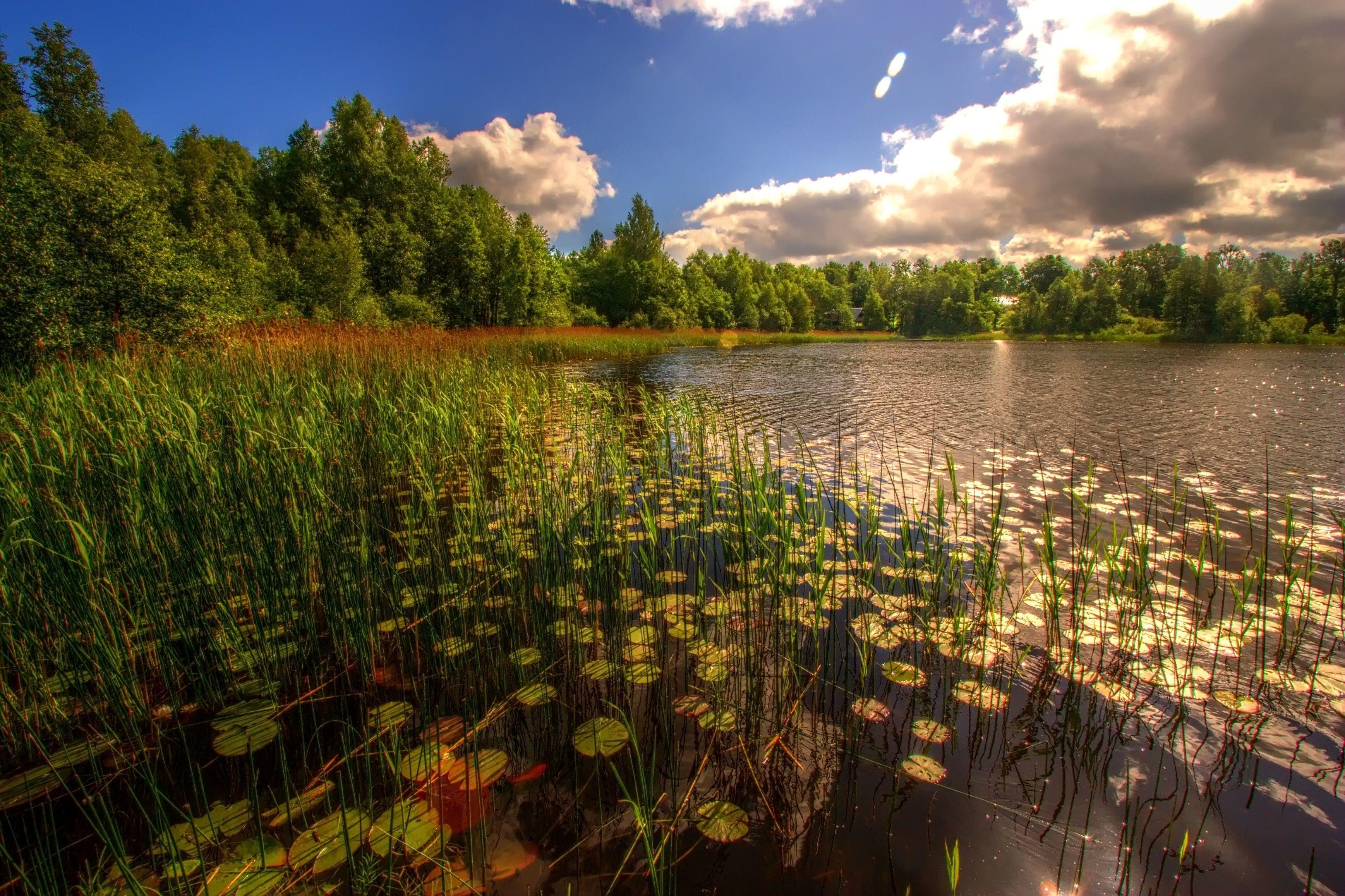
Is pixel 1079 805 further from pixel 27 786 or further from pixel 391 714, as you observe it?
pixel 27 786

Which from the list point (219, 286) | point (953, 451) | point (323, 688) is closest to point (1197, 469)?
point (953, 451)

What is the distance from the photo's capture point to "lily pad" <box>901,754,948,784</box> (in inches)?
79.2

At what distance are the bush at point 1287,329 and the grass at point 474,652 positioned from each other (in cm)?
6249

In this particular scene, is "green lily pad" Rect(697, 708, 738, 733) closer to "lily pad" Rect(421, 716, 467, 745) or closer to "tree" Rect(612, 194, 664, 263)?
"lily pad" Rect(421, 716, 467, 745)

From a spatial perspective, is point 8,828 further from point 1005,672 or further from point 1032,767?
point 1005,672

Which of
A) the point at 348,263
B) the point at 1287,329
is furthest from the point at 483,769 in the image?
the point at 1287,329

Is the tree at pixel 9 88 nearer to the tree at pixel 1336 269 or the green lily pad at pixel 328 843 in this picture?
the green lily pad at pixel 328 843

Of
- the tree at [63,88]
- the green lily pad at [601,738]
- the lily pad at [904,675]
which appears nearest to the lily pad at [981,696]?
the lily pad at [904,675]

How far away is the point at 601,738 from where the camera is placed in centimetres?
213

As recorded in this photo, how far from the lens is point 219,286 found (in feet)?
31.6

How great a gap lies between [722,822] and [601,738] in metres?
0.57

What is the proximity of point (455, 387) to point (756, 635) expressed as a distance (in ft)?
16.2

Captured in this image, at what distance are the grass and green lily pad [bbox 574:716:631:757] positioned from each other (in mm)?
18

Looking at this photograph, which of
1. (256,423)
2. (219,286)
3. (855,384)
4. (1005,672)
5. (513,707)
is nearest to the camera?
(513,707)
